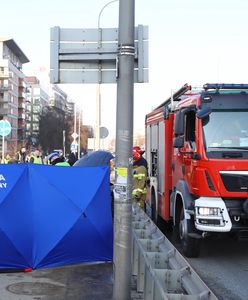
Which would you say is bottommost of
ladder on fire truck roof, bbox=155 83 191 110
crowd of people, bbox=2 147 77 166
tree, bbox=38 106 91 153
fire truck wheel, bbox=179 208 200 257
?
fire truck wheel, bbox=179 208 200 257

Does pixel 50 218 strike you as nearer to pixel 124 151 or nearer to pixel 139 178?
pixel 124 151

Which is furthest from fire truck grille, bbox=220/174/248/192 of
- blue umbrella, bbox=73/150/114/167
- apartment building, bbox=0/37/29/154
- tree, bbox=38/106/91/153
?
tree, bbox=38/106/91/153

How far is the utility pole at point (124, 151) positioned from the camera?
545 cm

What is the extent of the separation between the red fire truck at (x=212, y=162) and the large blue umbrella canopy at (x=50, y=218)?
1.53 meters

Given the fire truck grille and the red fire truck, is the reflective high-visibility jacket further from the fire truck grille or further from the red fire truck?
the fire truck grille

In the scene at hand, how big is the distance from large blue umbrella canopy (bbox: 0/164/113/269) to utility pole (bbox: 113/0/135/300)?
189 centimetres

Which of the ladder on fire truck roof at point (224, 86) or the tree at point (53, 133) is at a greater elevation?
the tree at point (53, 133)

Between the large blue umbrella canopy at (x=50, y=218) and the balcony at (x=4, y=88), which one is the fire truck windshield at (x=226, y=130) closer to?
the large blue umbrella canopy at (x=50, y=218)

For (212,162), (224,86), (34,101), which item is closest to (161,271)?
(212,162)

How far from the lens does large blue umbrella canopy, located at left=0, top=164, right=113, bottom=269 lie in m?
7.16

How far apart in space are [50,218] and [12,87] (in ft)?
384

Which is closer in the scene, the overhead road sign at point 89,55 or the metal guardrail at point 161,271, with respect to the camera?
the metal guardrail at point 161,271

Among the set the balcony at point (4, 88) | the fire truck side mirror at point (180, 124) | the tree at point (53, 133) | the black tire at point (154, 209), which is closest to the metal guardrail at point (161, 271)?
the fire truck side mirror at point (180, 124)

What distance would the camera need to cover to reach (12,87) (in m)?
120
